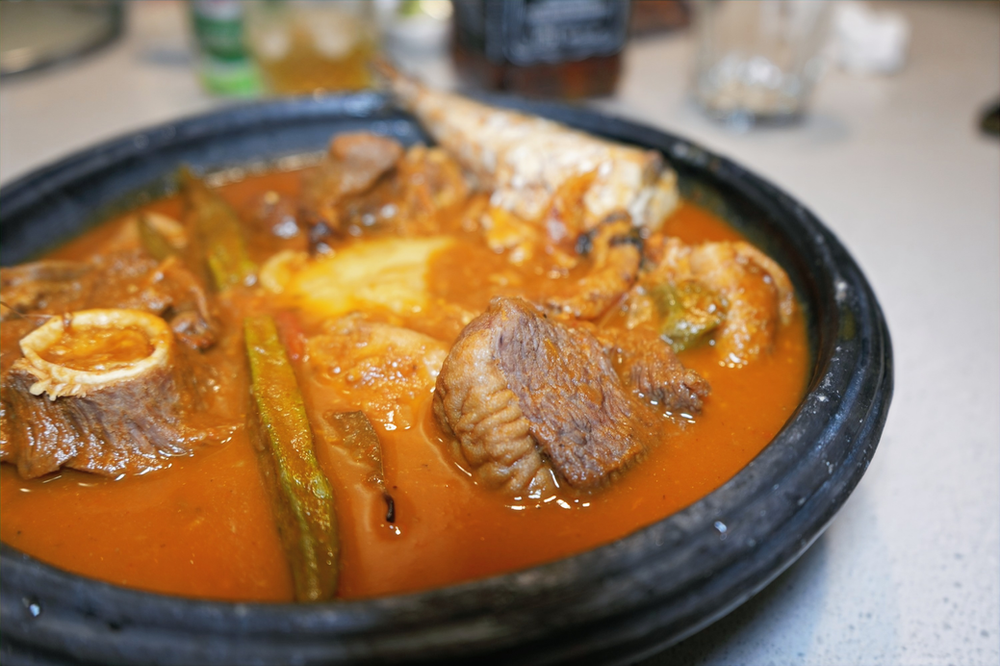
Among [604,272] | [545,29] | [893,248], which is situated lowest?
[893,248]

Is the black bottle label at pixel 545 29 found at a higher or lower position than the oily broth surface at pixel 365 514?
higher

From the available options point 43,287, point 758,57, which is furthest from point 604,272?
point 758,57

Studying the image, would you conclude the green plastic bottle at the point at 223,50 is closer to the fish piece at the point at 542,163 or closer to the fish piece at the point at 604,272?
the fish piece at the point at 542,163

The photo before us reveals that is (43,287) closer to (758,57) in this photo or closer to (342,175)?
(342,175)

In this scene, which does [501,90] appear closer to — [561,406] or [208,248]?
[208,248]

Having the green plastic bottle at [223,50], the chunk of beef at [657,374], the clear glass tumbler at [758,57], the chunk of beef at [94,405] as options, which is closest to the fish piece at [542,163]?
the chunk of beef at [657,374]

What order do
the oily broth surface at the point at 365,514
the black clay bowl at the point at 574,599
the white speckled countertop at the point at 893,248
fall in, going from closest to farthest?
the black clay bowl at the point at 574,599 → the oily broth surface at the point at 365,514 → the white speckled countertop at the point at 893,248
